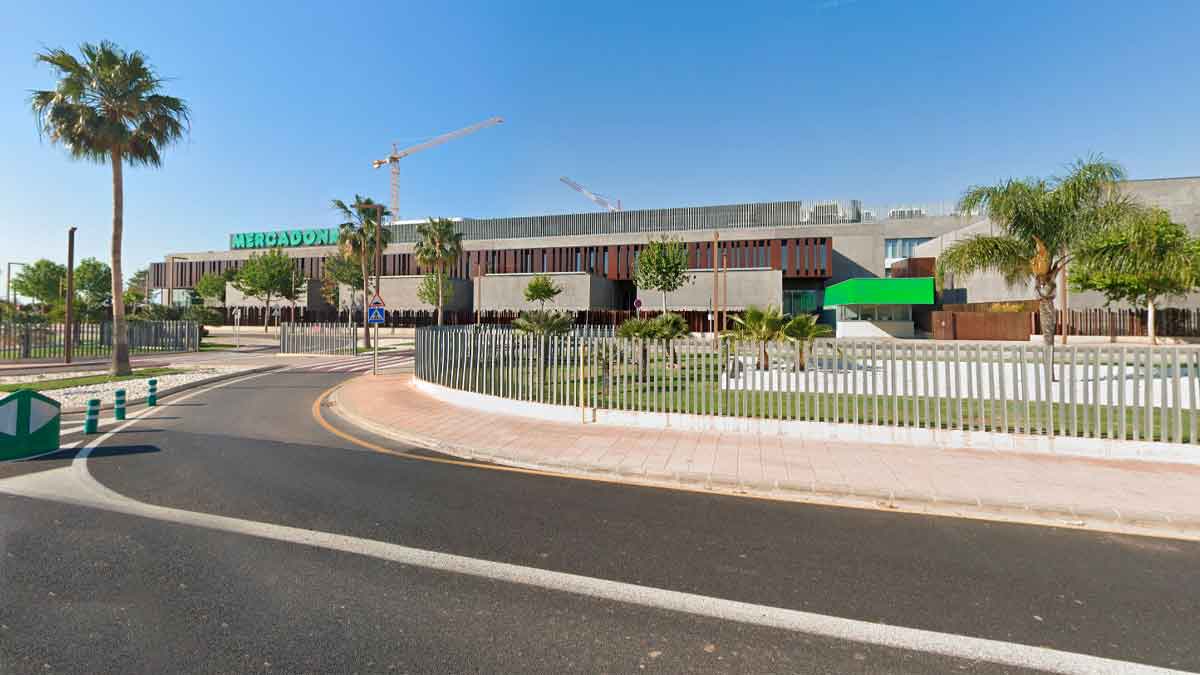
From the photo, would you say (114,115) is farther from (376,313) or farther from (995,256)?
(995,256)

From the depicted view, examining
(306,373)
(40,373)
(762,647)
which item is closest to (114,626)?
(762,647)

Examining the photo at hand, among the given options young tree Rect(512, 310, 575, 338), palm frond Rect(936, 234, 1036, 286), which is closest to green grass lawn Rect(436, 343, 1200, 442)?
young tree Rect(512, 310, 575, 338)

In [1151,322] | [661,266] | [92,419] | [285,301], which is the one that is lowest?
[92,419]

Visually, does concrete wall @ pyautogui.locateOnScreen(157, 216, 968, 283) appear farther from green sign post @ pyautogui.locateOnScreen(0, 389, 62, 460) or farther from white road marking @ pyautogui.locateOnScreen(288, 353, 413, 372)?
green sign post @ pyautogui.locateOnScreen(0, 389, 62, 460)

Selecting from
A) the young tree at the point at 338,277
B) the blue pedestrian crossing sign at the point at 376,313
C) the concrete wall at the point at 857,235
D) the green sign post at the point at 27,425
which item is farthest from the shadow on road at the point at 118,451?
the concrete wall at the point at 857,235

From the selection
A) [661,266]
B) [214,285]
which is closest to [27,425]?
[661,266]

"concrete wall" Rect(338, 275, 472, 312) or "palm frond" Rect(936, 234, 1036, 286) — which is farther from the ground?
"concrete wall" Rect(338, 275, 472, 312)

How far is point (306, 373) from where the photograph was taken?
70.7 ft

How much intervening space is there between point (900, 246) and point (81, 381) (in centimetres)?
6408

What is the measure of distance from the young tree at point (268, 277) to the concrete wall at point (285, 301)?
3.64 metres

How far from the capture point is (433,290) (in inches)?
2060

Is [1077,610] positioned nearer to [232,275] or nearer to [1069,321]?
[1069,321]

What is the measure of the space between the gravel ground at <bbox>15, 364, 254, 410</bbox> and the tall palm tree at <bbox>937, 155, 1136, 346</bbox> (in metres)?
23.9

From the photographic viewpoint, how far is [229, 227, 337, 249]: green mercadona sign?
3167 inches
